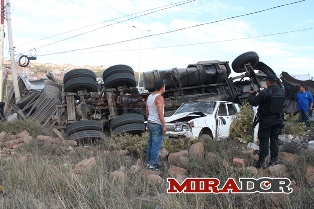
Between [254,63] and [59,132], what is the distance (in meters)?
8.15

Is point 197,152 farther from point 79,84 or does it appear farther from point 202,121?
point 79,84

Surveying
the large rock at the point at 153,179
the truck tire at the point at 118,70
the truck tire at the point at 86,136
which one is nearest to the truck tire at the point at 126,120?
the truck tire at the point at 86,136

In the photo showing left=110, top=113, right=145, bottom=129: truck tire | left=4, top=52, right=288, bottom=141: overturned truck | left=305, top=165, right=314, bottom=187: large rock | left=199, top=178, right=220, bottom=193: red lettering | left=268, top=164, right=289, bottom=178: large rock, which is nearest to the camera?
left=199, top=178, right=220, bottom=193: red lettering

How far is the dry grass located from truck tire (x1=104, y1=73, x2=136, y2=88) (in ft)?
18.4

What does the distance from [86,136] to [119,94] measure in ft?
9.94

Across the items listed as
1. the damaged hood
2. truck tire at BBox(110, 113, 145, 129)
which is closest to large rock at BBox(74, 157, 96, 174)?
the damaged hood

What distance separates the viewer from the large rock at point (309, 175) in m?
4.29

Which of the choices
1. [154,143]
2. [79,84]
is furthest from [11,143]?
[154,143]

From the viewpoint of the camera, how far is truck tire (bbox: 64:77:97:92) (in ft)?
35.2

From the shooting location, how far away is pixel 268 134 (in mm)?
5430

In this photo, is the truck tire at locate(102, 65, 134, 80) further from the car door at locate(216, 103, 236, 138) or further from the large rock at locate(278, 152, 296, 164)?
the large rock at locate(278, 152, 296, 164)

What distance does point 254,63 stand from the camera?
13352 mm

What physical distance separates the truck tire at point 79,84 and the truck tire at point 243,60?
19.4 ft

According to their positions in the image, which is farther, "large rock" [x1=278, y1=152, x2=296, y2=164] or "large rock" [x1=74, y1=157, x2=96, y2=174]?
"large rock" [x1=278, y1=152, x2=296, y2=164]
